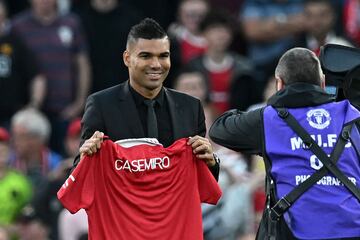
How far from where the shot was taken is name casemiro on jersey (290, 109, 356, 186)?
28.9 ft

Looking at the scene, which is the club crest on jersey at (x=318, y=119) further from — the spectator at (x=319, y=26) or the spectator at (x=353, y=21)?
the spectator at (x=353, y=21)

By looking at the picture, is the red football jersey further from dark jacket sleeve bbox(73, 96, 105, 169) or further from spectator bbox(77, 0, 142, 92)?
spectator bbox(77, 0, 142, 92)

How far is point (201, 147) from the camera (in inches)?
360

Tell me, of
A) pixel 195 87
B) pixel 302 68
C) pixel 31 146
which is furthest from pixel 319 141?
pixel 31 146

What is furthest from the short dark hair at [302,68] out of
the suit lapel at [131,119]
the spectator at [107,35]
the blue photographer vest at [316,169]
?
the spectator at [107,35]

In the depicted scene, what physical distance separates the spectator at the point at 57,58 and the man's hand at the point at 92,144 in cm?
578

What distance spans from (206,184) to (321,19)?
214 inches

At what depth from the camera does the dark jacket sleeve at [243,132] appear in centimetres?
907

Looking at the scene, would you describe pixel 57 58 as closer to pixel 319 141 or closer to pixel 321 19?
pixel 321 19

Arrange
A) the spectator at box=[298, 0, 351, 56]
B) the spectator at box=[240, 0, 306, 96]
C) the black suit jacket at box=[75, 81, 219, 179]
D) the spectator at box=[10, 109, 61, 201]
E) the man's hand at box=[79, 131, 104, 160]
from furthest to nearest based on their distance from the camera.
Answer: the spectator at box=[240, 0, 306, 96] → the spectator at box=[298, 0, 351, 56] → the spectator at box=[10, 109, 61, 201] → the black suit jacket at box=[75, 81, 219, 179] → the man's hand at box=[79, 131, 104, 160]

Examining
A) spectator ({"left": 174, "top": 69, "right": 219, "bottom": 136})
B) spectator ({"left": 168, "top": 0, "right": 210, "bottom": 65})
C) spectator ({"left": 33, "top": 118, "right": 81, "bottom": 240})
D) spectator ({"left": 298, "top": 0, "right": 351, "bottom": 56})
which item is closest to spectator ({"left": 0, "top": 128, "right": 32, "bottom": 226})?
spectator ({"left": 33, "top": 118, "right": 81, "bottom": 240})

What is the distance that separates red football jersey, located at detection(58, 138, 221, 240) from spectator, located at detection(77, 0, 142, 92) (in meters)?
5.84

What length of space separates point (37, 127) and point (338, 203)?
18.6 ft

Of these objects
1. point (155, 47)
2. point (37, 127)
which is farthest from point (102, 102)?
point (37, 127)
